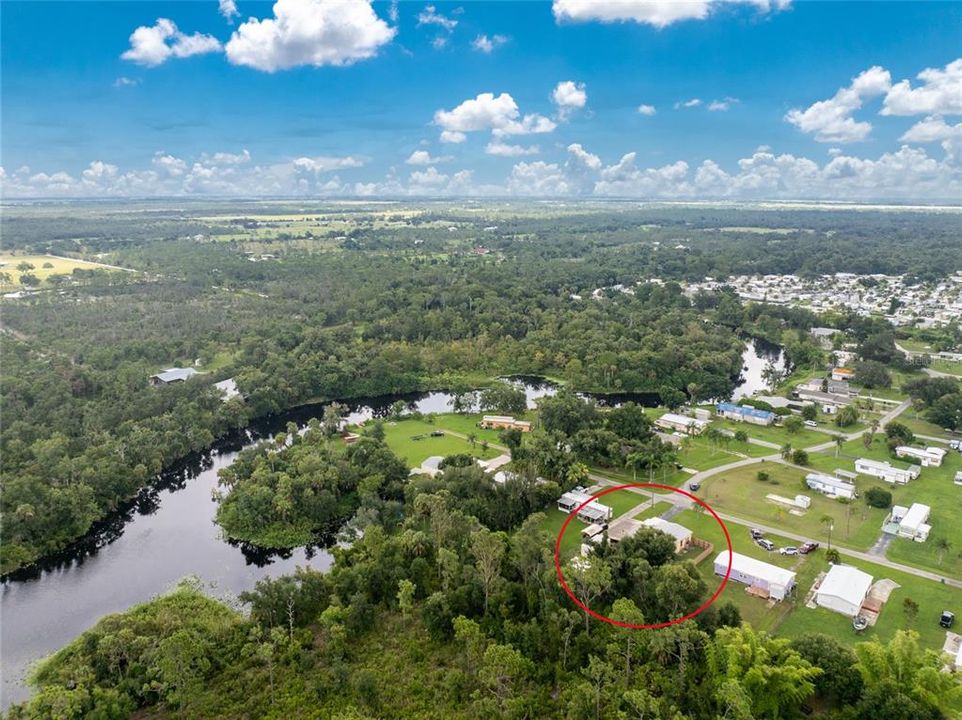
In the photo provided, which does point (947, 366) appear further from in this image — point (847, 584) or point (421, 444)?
point (421, 444)

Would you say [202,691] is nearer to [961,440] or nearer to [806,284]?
[961,440]

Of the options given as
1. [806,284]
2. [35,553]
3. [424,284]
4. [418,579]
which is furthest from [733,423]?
[806,284]

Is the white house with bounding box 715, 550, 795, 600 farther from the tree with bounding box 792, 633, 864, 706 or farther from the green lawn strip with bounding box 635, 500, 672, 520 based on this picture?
the green lawn strip with bounding box 635, 500, 672, 520

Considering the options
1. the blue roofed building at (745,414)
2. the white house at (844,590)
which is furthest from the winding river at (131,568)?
the blue roofed building at (745,414)

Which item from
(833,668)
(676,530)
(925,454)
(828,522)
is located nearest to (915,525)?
(828,522)

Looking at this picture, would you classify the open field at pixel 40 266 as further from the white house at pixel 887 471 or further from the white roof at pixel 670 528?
the white house at pixel 887 471
